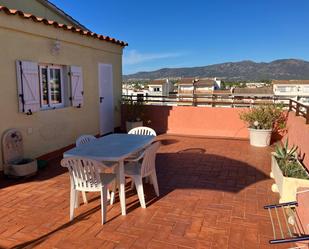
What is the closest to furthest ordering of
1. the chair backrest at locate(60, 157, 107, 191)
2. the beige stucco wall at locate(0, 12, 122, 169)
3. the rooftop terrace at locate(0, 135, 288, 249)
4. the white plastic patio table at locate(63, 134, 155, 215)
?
the rooftop terrace at locate(0, 135, 288, 249)
the chair backrest at locate(60, 157, 107, 191)
the white plastic patio table at locate(63, 134, 155, 215)
the beige stucco wall at locate(0, 12, 122, 169)

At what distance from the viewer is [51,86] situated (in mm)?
6008

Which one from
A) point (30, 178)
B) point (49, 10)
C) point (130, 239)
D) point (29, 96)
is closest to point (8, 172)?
point (30, 178)

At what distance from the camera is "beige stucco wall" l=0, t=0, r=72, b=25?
20.7 feet

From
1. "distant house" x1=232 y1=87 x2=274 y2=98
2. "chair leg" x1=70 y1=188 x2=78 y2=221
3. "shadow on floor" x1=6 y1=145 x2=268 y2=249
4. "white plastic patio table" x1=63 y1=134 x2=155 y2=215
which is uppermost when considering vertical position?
"distant house" x1=232 y1=87 x2=274 y2=98

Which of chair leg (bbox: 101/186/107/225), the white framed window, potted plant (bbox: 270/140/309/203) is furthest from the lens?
the white framed window

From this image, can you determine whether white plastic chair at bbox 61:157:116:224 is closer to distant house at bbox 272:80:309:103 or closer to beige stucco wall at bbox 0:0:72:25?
beige stucco wall at bbox 0:0:72:25

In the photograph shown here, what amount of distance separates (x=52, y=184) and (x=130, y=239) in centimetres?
209

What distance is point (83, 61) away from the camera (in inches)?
271

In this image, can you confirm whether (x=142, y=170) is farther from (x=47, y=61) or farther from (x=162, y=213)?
(x=47, y=61)

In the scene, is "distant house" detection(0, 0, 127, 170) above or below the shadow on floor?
above

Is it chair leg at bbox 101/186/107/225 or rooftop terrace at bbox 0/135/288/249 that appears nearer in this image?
rooftop terrace at bbox 0/135/288/249

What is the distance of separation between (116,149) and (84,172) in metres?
0.66

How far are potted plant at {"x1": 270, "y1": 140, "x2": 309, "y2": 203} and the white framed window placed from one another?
4608 mm

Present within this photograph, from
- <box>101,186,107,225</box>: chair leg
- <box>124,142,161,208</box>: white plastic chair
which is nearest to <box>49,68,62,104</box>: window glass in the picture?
<box>124,142,161,208</box>: white plastic chair
